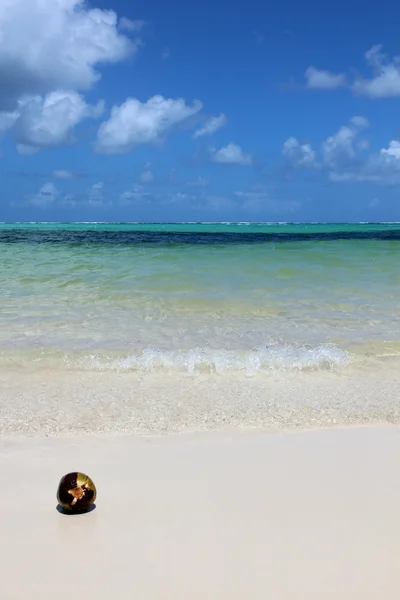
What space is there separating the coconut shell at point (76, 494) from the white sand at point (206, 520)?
0.19 feet

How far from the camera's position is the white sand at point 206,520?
2176mm

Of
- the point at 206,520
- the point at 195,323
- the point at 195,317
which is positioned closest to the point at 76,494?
the point at 206,520

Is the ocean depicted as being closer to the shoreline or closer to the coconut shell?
the shoreline

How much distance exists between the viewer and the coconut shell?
8.77 ft

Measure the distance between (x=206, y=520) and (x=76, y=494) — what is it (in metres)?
0.69

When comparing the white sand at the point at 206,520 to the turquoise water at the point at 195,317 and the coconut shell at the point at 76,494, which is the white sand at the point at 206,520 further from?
the turquoise water at the point at 195,317

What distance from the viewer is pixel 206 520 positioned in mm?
2609

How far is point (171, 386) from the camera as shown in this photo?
4.97 meters

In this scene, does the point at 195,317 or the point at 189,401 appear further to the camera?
the point at 195,317

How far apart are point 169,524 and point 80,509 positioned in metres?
0.49

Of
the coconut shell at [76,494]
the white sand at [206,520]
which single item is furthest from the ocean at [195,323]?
the coconut shell at [76,494]

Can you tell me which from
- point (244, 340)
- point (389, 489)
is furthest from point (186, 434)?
point (244, 340)

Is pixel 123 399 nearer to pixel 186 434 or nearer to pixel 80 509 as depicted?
pixel 186 434

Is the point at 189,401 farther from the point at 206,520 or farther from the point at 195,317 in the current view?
the point at 195,317
